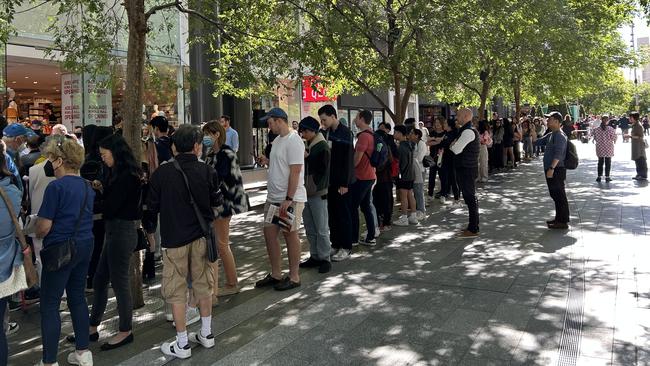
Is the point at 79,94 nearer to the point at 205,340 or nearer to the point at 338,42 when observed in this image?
the point at 338,42

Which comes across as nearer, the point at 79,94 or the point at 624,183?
the point at 79,94

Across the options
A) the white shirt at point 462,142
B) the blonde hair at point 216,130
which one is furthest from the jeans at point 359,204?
the blonde hair at point 216,130

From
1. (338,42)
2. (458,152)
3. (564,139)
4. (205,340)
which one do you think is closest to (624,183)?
(564,139)

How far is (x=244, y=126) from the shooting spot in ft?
63.4

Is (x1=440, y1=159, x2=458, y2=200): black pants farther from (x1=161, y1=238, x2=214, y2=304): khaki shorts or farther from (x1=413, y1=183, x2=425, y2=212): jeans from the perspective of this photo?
(x1=161, y1=238, x2=214, y2=304): khaki shorts

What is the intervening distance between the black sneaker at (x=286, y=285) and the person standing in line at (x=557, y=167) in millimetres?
4928

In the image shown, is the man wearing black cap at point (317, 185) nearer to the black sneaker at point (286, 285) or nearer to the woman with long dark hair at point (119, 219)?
the black sneaker at point (286, 285)

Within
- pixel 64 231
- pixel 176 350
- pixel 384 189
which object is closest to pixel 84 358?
pixel 176 350

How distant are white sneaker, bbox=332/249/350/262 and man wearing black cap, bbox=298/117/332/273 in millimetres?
451

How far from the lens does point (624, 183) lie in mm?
14617

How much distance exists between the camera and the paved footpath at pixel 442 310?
14.0 ft

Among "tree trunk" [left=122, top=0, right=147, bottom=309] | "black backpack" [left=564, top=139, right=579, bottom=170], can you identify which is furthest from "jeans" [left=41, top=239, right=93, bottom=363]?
"black backpack" [left=564, top=139, right=579, bottom=170]

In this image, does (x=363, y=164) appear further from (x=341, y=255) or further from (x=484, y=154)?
(x=484, y=154)

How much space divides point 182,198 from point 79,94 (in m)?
11.0
